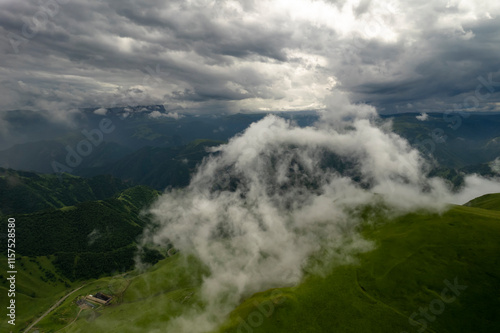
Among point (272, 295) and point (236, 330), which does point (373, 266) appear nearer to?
point (272, 295)

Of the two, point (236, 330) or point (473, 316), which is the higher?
point (473, 316)

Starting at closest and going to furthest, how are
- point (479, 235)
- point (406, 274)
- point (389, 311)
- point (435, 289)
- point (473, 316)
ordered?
point (473, 316) < point (389, 311) < point (435, 289) < point (406, 274) < point (479, 235)

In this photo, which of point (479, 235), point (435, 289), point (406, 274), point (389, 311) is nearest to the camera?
point (389, 311)

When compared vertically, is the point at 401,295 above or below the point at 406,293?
below

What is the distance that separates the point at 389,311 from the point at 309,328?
48561 millimetres

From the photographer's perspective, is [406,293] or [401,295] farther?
[406,293]

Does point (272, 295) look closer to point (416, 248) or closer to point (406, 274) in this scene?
point (406, 274)

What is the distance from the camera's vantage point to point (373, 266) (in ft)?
609

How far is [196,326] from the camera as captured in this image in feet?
Result: 589

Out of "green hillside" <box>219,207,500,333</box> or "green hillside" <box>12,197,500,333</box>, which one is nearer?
"green hillside" <box>219,207,500,333</box>

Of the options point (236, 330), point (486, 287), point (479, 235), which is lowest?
point (236, 330)

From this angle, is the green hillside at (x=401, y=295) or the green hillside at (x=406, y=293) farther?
the green hillside at (x=401, y=295)

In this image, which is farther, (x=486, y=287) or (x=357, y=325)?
(x=486, y=287)

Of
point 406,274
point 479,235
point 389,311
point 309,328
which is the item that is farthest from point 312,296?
point 479,235
